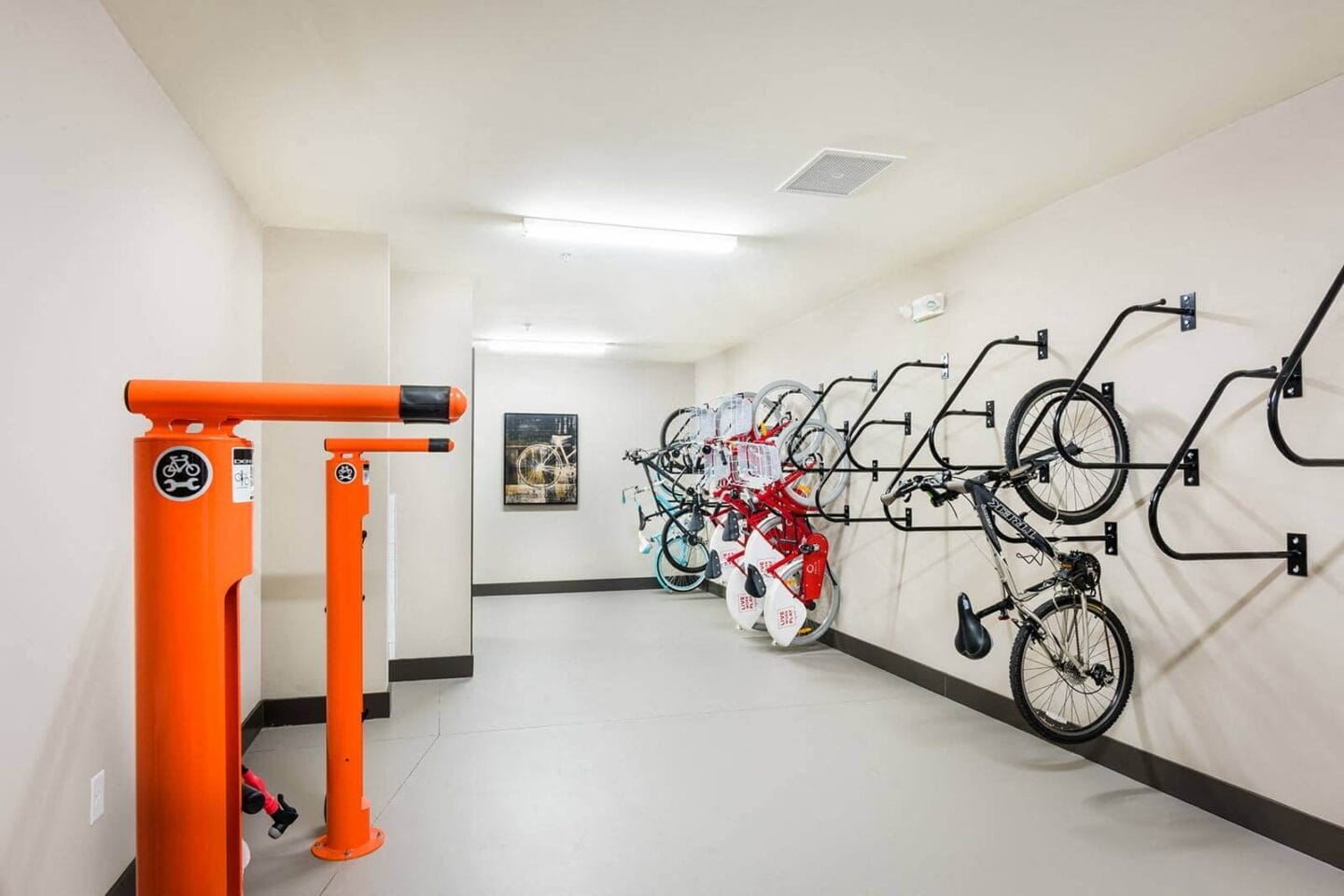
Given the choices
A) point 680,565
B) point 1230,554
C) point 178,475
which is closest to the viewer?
point 178,475

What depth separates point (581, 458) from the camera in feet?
28.5

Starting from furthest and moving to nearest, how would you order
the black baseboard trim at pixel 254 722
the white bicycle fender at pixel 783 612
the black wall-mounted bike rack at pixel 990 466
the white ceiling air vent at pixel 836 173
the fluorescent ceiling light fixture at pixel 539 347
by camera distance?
the fluorescent ceiling light fixture at pixel 539 347
the white bicycle fender at pixel 783 612
the black baseboard trim at pixel 254 722
the black wall-mounted bike rack at pixel 990 466
the white ceiling air vent at pixel 836 173

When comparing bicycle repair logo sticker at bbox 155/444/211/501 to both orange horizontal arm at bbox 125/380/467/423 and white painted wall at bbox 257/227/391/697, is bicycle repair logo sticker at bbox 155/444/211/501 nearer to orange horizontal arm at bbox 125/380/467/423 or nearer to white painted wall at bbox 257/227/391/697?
orange horizontal arm at bbox 125/380/467/423

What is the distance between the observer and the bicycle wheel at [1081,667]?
10.2ft

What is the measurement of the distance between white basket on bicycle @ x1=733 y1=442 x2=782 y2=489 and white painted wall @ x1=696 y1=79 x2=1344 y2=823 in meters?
1.45

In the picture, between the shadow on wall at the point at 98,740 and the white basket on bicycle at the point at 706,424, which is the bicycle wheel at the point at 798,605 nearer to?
the white basket on bicycle at the point at 706,424

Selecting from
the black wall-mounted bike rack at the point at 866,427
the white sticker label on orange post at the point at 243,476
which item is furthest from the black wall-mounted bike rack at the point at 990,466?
the white sticker label on orange post at the point at 243,476

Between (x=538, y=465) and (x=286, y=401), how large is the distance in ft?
24.1

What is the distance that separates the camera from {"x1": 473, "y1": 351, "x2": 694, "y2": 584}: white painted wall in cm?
838

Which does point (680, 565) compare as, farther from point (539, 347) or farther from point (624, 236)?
point (624, 236)

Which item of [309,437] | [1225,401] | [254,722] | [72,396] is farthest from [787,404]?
[72,396]

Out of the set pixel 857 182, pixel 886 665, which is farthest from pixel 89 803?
pixel 886 665

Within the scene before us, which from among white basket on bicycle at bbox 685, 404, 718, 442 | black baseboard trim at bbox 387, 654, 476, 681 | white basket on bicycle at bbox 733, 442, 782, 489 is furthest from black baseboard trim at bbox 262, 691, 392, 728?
white basket on bicycle at bbox 685, 404, 718, 442

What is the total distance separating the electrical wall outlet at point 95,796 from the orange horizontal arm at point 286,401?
5.09 ft
